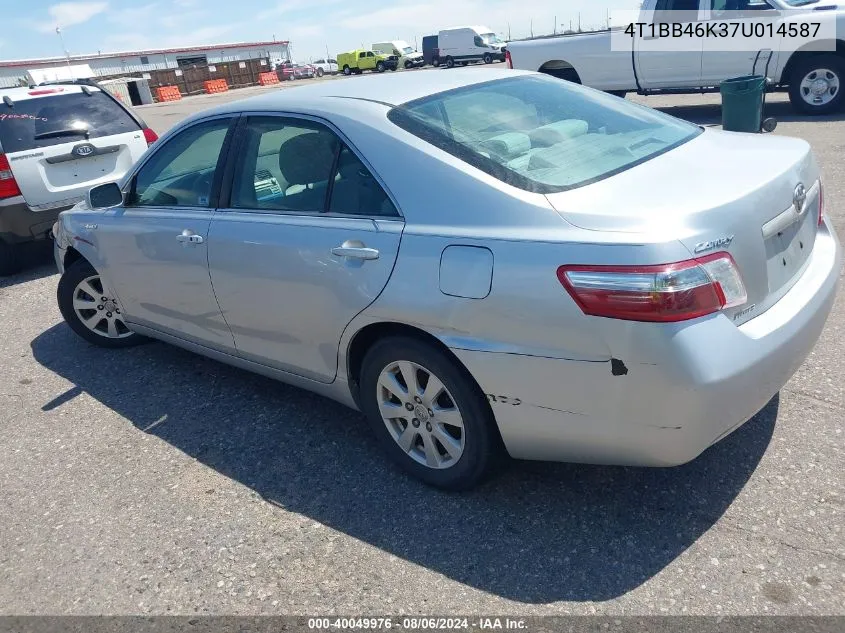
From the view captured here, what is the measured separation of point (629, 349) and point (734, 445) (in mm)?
1214

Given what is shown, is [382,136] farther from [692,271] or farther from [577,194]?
[692,271]

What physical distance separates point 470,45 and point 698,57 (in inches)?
1311

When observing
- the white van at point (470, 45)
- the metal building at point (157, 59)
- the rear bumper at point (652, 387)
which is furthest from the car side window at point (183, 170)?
the metal building at point (157, 59)

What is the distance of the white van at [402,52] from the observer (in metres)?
52.1

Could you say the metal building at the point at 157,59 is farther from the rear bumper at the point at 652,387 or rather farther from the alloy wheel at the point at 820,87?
the rear bumper at the point at 652,387

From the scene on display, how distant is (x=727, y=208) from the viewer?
2430 millimetres

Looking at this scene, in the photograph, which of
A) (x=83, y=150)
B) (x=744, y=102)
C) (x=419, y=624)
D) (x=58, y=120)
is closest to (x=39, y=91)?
(x=58, y=120)

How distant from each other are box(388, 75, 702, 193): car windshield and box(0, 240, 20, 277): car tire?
5.93 m

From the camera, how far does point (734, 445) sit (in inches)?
124

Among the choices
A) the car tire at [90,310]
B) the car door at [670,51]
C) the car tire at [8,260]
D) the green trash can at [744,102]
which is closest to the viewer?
the car tire at [90,310]

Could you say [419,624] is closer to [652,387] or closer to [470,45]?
[652,387]

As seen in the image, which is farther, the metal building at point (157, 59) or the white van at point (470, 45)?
the metal building at point (157, 59)

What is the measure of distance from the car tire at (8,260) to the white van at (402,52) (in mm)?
47686

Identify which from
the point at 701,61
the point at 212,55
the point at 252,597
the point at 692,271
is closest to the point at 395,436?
the point at 252,597
